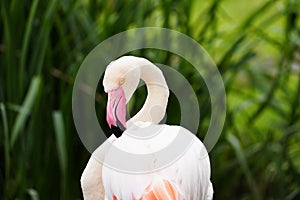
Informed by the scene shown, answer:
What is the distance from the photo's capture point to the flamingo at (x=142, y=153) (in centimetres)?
97

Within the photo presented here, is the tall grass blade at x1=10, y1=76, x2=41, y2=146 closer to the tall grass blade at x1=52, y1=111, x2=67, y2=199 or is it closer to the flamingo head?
the tall grass blade at x1=52, y1=111, x2=67, y2=199

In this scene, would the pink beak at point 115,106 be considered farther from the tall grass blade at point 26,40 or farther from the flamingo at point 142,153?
the tall grass blade at point 26,40

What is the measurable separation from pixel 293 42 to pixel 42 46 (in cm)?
71

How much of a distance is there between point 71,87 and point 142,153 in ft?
2.51

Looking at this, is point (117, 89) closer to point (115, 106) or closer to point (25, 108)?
point (115, 106)

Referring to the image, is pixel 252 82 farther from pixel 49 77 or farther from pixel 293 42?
pixel 49 77

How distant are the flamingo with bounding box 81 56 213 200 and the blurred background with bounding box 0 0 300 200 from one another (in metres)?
0.63

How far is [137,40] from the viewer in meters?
1.79

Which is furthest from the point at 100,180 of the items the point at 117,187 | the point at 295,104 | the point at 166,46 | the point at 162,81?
the point at 295,104

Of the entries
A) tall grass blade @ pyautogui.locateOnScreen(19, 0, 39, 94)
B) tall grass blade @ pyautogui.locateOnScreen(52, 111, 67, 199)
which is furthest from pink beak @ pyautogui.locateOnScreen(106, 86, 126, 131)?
tall grass blade @ pyautogui.locateOnScreen(19, 0, 39, 94)

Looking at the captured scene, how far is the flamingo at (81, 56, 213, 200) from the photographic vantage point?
0.97 meters

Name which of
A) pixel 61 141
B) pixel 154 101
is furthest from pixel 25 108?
pixel 154 101

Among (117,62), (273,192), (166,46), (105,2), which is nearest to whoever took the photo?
(117,62)

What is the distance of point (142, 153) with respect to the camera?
1.00 meters
